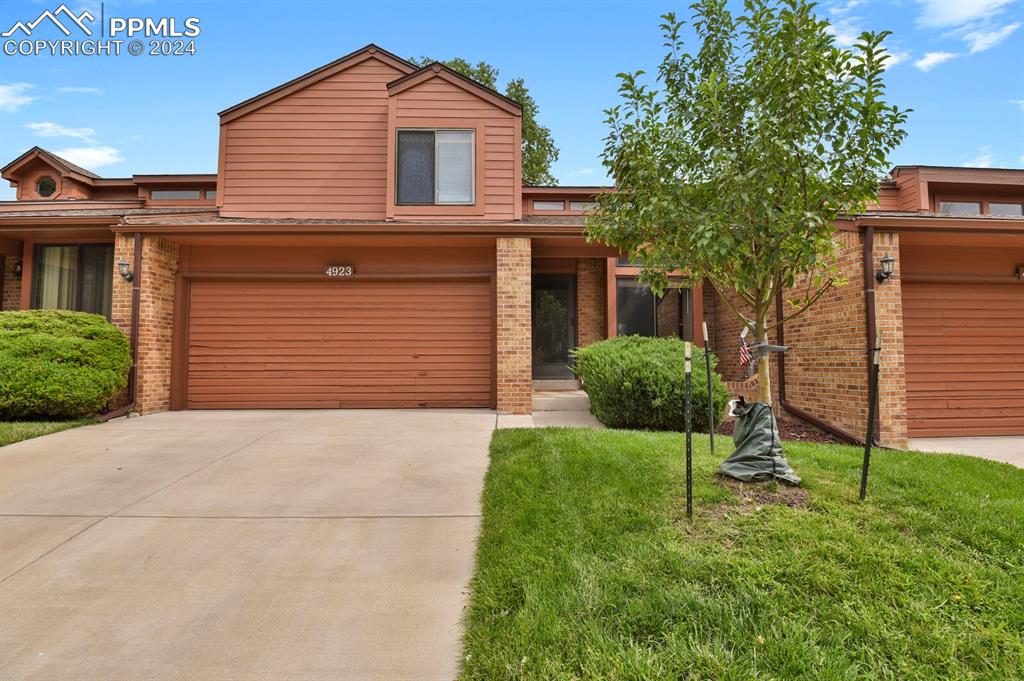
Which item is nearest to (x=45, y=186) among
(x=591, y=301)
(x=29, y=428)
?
(x=29, y=428)

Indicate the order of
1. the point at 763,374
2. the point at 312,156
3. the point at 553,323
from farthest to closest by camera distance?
the point at 553,323 < the point at 312,156 < the point at 763,374

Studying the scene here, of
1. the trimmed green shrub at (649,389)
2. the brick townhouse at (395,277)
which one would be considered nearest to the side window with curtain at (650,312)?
the brick townhouse at (395,277)

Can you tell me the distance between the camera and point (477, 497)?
13.2 feet

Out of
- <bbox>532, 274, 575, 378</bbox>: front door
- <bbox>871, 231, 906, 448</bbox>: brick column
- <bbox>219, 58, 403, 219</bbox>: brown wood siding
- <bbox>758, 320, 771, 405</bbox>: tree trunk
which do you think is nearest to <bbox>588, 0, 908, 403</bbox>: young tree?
<bbox>758, 320, 771, 405</bbox>: tree trunk

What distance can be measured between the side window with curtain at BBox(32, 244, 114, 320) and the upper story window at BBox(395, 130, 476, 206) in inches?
228

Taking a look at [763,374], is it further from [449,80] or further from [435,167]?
[449,80]

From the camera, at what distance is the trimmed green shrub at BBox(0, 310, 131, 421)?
21.6 feet

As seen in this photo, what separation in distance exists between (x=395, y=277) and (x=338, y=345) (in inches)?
64.4

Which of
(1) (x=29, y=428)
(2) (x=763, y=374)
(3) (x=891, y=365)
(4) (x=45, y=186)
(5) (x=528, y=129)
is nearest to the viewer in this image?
(2) (x=763, y=374)

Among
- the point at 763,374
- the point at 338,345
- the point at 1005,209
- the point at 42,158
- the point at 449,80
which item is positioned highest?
the point at 449,80

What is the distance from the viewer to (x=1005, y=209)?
12.3 metres

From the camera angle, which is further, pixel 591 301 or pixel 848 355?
pixel 591 301

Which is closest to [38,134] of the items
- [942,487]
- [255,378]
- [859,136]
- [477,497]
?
[255,378]

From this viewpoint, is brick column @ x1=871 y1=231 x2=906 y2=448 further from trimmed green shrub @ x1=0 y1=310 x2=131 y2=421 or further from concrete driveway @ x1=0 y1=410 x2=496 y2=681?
trimmed green shrub @ x1=0 y1=310 x2=131 y2=421
